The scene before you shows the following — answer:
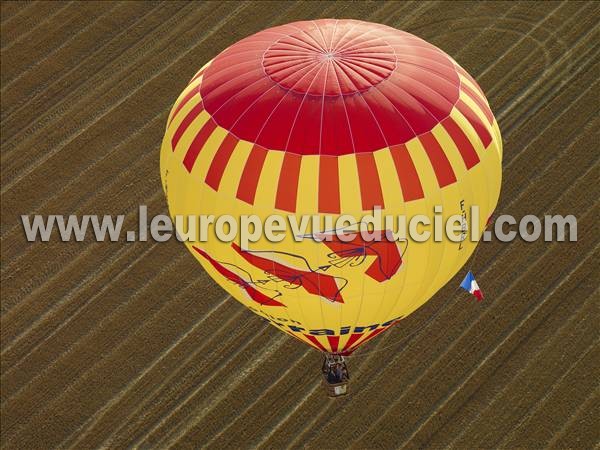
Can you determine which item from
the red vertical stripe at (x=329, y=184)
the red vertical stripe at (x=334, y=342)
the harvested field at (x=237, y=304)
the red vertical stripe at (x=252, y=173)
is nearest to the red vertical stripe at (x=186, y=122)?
the red vertical stripe at (x=252, y=173)

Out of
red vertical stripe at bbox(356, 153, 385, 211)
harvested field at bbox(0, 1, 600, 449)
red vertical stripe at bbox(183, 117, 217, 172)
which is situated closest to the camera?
red vertical stripe at bbox(356, 153, 385, 211)

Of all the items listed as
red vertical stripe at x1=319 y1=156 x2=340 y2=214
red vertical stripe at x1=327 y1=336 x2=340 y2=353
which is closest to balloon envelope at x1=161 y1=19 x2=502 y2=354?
red vertical stripe at x1=319 y1=156 x2=340 y2=214

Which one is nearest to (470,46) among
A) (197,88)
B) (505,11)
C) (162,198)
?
(505,11)

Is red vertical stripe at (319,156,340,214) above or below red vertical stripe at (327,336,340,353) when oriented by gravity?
above

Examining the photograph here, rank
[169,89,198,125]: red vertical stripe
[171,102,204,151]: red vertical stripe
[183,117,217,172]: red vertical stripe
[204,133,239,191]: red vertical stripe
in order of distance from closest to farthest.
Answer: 1. [204,133,239,191]: red vertical stripe
2. [183,117,217,172]: red vertical stripe
3. [171,102,204,151]: red vertical stripe
4. [169,89,198,125]: red vertical stripe

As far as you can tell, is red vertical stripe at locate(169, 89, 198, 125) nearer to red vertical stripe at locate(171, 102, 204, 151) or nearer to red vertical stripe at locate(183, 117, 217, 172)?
red vertical stripe at locate(171, 102, 204, 151)

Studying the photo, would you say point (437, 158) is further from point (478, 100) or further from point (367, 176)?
point (478, 100)
